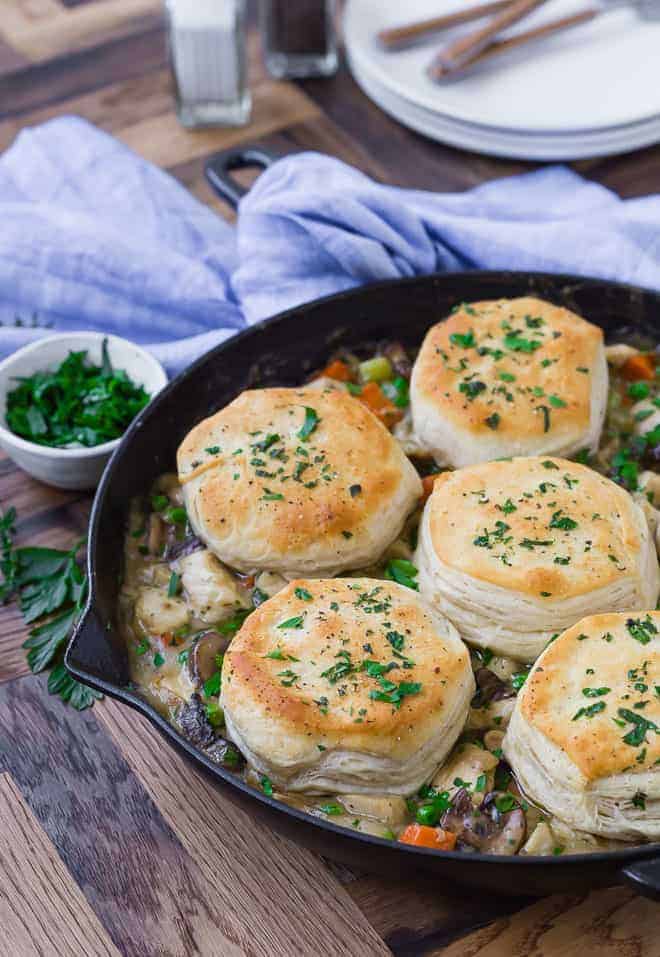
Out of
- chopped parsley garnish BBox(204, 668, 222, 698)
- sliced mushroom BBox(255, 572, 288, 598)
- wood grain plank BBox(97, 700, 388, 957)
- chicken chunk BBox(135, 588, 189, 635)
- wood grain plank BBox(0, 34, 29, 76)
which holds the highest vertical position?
wood grain plank BBox(0, 34, 29, 76)

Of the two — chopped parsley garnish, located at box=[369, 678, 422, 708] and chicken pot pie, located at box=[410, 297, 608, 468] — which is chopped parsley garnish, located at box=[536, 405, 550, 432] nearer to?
chicken pot pie, located at box=[410, 297, 608, 468]

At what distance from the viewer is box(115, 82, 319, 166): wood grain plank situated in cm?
477

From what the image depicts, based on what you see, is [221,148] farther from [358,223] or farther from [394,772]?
[394,772]

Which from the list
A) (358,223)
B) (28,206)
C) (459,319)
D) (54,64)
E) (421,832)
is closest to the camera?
(421,832)

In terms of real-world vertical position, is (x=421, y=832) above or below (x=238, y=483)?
below

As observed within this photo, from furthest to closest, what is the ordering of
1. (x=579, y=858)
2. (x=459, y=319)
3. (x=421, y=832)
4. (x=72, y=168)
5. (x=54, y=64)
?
(x=54, y=64) < (x=72, y=168) < (x=459, y=319) < (x=421, y=832) < (x=579, y=858)

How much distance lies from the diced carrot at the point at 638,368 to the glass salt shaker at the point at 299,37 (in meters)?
2.15

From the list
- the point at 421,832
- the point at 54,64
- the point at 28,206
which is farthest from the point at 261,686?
the point at 54,64

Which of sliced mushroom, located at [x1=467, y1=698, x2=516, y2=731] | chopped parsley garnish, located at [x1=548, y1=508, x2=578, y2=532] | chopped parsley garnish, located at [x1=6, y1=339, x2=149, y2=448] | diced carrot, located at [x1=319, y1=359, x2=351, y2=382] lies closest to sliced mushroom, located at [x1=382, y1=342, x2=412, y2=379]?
diced carrot, located at [x1=319, y1=359, x2=351, y2=382]

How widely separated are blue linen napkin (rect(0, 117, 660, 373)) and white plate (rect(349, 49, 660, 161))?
0.31 meters

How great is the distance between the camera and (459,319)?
3.35 m

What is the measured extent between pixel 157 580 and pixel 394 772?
2.90 ft

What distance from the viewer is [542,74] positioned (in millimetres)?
4727

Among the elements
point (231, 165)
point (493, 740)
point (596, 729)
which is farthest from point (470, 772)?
point (231, 165)
